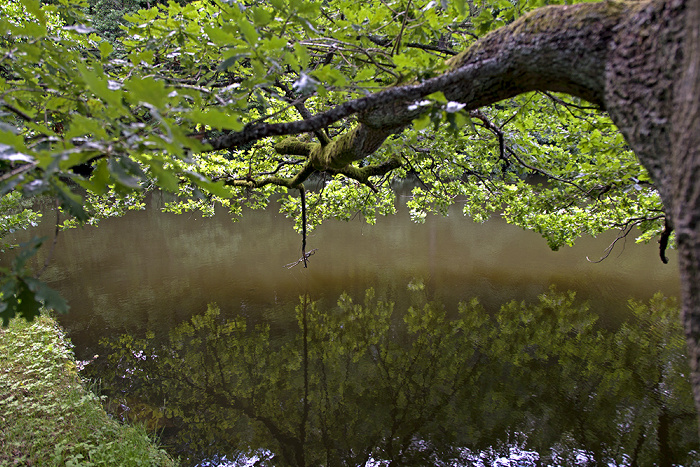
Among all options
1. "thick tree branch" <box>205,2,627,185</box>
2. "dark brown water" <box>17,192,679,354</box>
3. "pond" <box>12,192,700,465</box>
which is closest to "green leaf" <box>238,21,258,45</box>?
"thick tree branch" <box>205,2,627,185</box>

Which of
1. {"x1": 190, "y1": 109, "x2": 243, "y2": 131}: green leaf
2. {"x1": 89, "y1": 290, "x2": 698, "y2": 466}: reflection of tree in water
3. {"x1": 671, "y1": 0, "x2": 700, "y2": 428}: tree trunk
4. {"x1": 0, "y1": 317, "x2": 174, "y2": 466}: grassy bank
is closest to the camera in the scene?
{"x1": 671, "y1": 0, "x2": 700, "y2": 428}: tree trunk

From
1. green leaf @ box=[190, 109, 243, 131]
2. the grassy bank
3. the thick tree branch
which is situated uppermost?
the thick tree branch

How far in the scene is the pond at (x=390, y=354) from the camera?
4.57 metres

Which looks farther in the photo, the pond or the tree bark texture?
the pond

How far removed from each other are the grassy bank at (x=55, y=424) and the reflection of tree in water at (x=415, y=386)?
1.98 ft

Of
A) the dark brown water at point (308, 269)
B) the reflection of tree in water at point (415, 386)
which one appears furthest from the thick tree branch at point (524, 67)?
the dark brown water at point (308, 269)

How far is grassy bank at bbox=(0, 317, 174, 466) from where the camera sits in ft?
→ 11.5

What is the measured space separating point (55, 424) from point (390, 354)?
15.3 ft

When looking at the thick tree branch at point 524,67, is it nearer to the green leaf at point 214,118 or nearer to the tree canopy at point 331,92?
the tree canopy at point 331,92

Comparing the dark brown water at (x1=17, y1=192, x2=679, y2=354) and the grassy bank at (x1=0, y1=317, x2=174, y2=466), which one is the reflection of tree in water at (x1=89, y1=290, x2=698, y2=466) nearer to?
the grassy bank at (x1=0, y1=317, x2=174, y2=466)

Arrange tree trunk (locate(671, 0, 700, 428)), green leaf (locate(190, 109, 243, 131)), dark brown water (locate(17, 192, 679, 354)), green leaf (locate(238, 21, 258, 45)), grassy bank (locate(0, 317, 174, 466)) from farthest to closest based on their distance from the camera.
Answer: dark brown water (locate(17, 192, 679, 354)), grassy bank (locate(0, 317, 174, 466)), green leaf (locate(238, 21, 258, 45)), green leaf (locate(190, 109, 243, 131)), tree trunk (locate(671, 0, 700, 428))

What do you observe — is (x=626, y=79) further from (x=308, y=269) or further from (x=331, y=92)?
(x=308, y=269)

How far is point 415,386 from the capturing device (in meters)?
5.62

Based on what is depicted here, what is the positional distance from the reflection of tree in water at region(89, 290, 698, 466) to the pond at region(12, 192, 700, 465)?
27mm
